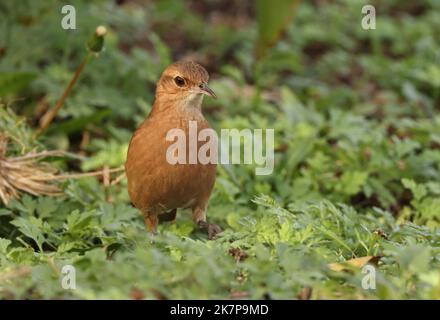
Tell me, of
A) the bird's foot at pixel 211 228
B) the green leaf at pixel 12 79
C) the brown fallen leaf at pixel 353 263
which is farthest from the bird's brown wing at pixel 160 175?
the green leaf at pixel 12 79

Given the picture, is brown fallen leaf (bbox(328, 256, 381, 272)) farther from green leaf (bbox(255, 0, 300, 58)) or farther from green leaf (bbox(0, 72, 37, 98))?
green leaf (bbox(255, 0, 300, 58))

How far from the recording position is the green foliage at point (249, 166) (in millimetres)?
3652

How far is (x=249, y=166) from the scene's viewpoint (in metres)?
5.91

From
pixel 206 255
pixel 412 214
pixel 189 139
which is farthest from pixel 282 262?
pixel 412 214

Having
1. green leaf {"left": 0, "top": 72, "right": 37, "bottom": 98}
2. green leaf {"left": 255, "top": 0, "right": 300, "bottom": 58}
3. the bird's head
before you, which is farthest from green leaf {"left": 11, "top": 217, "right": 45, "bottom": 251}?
green leaf {"left": 255, "top": 0, "right": 300, "bottom": 58}

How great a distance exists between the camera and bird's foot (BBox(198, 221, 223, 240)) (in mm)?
5078

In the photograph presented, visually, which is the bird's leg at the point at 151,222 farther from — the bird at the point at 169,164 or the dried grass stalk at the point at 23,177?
the dried grass stalk at the point at 23,177

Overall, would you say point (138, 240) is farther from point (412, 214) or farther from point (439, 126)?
point (439, 126)

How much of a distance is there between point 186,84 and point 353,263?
1700 millimetres

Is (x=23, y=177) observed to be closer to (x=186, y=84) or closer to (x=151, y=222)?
(x=151, y=222)

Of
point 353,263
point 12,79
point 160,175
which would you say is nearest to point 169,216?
point 160,175

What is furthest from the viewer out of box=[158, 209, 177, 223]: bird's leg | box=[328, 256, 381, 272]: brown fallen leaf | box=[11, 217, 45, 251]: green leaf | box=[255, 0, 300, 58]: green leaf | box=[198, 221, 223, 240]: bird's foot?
box=[255, 0, 300, 58]: green leaf

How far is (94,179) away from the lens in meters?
5.81
